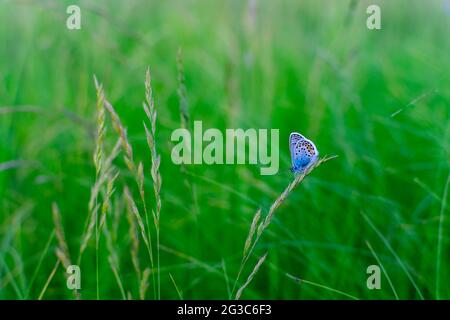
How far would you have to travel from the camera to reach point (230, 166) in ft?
4.95

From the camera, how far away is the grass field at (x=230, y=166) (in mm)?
1291

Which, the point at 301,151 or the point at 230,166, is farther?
the point at 230,166

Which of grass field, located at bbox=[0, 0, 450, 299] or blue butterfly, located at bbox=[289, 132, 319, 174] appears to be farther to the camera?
grass field, located at bbox=[0, 0, 450, 299]

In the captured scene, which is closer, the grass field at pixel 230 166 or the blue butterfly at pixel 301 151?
A: the blue butterfly at pixel 301 151

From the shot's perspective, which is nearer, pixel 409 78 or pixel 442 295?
pixel 442 295

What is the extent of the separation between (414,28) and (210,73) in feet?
2.32

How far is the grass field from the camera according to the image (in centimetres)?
129

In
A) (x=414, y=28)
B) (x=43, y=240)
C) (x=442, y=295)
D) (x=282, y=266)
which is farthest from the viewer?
(x=414, y=28)
